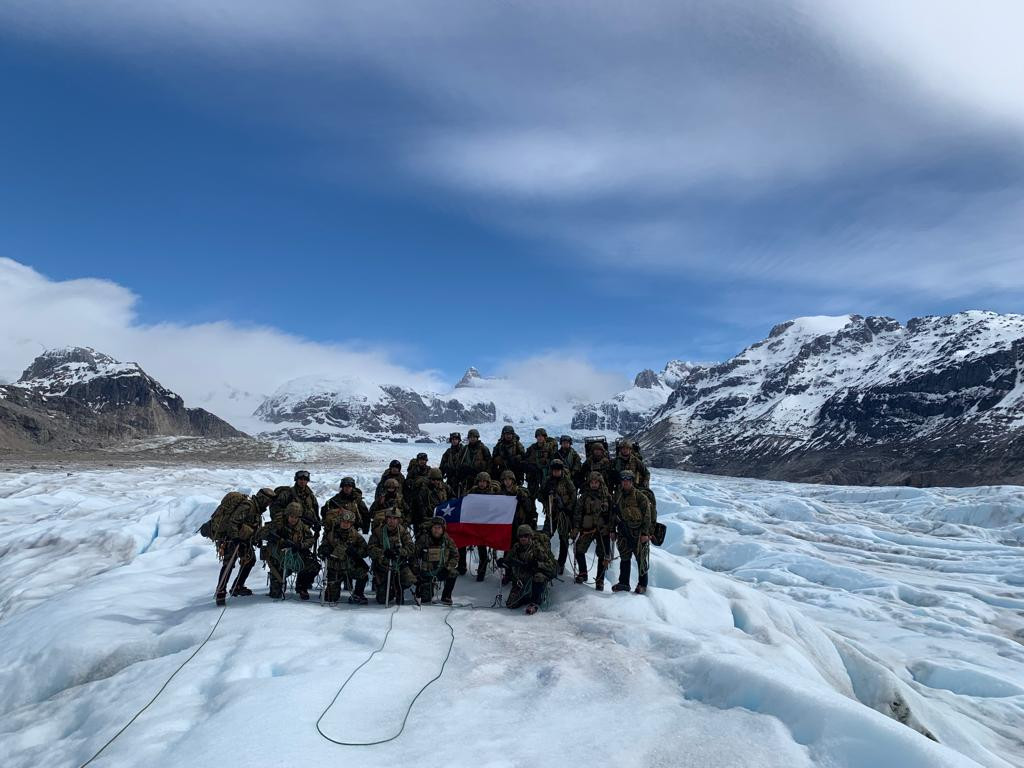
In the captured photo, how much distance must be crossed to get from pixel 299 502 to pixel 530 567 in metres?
4.73

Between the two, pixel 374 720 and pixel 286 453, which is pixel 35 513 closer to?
pixel 374 720

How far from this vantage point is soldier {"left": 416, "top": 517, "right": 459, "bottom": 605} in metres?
11.9

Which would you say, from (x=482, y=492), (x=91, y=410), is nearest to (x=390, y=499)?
(x=482, y=492)

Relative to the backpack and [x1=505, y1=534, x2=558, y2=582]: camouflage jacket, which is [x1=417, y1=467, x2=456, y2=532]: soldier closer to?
[x1=505, y1=534, x2=558, y2=582]: camouflage jacket

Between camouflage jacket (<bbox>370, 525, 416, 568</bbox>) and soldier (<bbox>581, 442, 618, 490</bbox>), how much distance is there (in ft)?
13.8

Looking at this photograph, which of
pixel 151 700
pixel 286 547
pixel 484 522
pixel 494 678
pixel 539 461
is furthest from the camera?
pixel 539 461

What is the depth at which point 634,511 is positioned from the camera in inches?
472

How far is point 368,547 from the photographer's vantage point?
11836 millimetres

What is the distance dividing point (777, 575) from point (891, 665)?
10710 mm

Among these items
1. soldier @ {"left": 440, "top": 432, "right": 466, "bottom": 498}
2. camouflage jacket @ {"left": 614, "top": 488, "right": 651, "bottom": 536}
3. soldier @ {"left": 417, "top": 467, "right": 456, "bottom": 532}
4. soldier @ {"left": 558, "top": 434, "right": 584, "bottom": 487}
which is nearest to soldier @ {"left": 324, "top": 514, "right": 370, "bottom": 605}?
soldier @ {"left": 417, "top": 467, "right": 456, "bottom": 532}

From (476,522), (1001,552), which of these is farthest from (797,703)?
(1001,552)

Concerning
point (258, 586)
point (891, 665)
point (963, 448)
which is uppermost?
point (963, 448)

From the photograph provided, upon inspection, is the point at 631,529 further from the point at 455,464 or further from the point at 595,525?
the point at 455,464

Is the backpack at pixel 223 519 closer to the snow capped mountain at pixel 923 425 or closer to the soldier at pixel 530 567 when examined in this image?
the soldier at pixel 530 567
